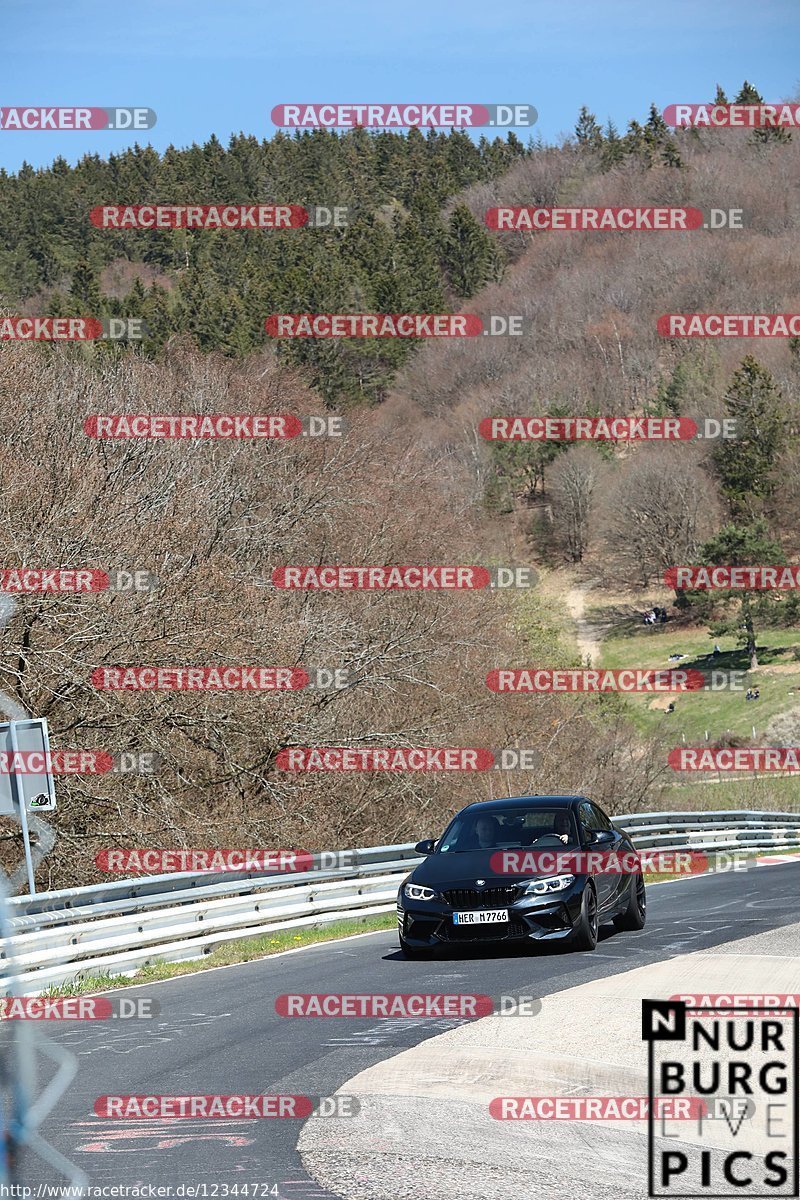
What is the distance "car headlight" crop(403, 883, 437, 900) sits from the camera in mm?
13203

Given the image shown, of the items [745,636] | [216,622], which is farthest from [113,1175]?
[745,636]

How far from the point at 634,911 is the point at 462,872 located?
9.10ft

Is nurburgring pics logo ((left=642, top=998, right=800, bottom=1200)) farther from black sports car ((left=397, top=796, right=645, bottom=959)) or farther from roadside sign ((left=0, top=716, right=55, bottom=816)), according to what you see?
roadside sign ((left=0, top=716, right=55, bottom=816))

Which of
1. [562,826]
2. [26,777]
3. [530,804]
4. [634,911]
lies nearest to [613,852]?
[562,826]

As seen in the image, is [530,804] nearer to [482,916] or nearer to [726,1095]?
[482,916]

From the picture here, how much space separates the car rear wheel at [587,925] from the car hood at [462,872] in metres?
0.48

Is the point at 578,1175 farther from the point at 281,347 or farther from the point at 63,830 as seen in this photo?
the point at 281,347

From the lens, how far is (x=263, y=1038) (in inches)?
386

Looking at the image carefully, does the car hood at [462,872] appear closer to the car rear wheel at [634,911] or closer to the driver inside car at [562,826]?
the driver inside car at [562,826]

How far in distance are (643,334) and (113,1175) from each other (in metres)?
120

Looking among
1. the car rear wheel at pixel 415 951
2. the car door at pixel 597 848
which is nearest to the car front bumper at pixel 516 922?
the car rear wheel at pixel 415 951

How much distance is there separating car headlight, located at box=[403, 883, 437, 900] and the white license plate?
0.98ft

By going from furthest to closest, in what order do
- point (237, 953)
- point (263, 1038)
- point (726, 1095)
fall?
point (237, 953) < point (263, 1038) < point (726, 1095)

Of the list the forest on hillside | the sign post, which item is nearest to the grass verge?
the sign post
